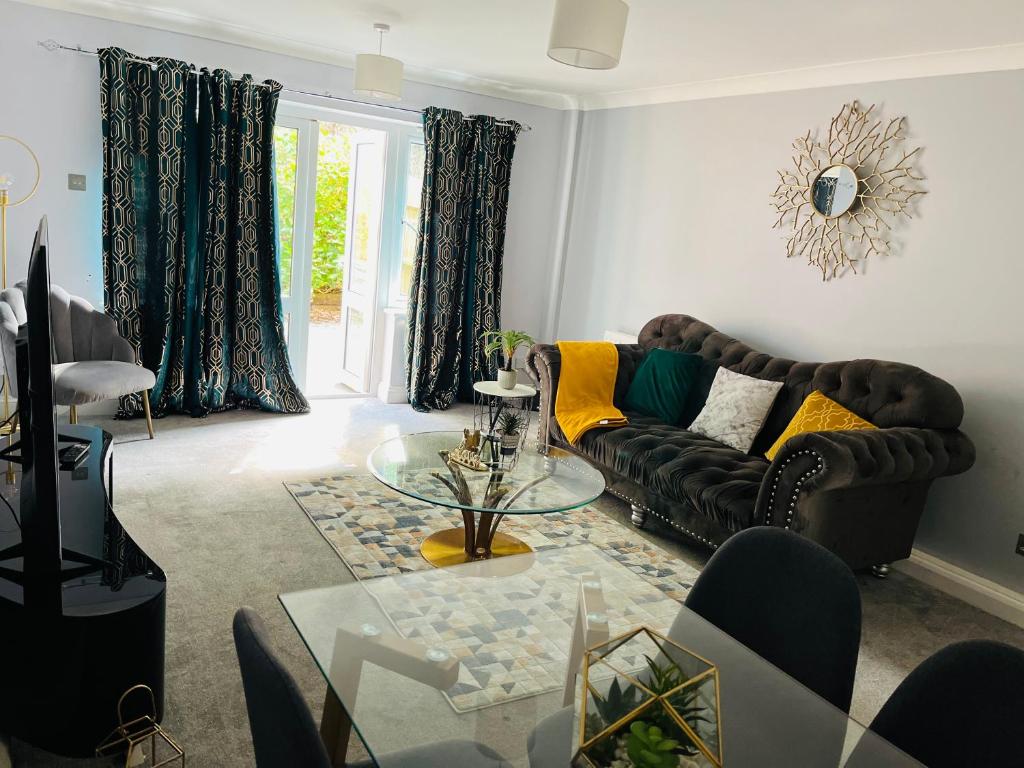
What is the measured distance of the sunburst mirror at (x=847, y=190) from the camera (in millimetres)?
4043

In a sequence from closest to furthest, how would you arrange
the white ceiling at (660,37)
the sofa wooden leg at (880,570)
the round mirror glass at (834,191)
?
the white ceiling at (660,37) → the sofa wooden leg at (880,570) → the round mirror glass at (834,191)

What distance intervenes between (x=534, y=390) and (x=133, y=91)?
3038 millimetres

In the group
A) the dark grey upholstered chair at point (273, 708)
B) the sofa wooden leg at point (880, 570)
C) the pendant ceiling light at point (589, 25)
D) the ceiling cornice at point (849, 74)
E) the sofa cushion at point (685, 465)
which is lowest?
the sofa wooden leg at point (880, 570)

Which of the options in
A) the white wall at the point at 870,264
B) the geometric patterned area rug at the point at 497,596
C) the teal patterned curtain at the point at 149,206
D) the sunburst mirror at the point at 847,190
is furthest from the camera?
the teal patterned curtain at the point at 149,206

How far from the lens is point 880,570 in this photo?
376 centimetres

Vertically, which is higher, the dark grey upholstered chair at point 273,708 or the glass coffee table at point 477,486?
the dark grey upholstered chair at point 273,708

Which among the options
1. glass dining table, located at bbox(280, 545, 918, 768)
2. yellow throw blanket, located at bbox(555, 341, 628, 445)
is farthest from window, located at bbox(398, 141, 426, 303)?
glass dining table, located at bbox(280, 545, 918, 768)

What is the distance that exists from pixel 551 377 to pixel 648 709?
3360 mm

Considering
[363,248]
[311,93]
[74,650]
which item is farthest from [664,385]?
[74,650]

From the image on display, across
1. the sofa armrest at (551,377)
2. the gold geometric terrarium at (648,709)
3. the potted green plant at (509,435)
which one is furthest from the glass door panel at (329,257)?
the gold geometric terrarium at (648,709)

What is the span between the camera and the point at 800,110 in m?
4.54

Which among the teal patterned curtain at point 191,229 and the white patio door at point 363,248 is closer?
the teal patterned curtain at point 191,229

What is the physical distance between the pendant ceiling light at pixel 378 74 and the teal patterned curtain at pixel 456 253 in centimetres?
122

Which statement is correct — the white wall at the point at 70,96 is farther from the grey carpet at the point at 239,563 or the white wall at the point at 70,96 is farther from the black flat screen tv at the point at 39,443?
the black flat screen tv at the point at 39,443
